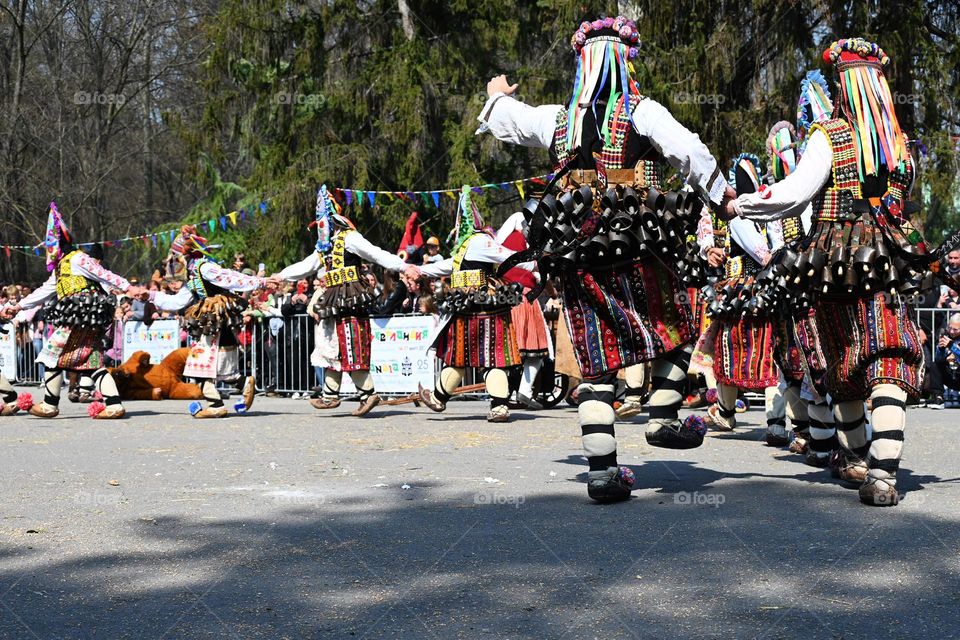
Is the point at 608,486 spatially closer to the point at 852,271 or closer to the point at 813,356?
the point at 813,356

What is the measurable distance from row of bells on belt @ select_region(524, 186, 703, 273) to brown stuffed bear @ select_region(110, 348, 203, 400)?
35.6 ft

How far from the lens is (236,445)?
888 cm

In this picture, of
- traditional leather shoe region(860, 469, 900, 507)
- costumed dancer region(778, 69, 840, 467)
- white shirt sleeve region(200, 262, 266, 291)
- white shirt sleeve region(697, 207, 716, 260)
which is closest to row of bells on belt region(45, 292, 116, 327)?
white shirt sleeve region(200, 262, 266, 291)

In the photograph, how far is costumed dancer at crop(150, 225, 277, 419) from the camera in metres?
11.7

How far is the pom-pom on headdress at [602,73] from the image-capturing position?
5.82 meters

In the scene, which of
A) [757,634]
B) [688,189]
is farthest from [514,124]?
[757,634]

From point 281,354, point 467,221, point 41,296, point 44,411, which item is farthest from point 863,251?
point 281,354

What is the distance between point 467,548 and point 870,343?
7.39 feet

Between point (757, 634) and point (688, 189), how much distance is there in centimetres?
291

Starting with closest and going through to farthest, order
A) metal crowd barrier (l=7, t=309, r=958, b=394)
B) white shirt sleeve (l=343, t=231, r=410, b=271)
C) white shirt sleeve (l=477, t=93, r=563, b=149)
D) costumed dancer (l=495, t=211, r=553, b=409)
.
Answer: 1. white shirt sleeve (l=477, t=93, r=563, b=149)
2. white shirt sleeve (l=343, t=231, r=410, b=271)
3. costumed dancer (l=495, t=211, r=553, b=409)
4. metal crowd barrier (l=7, t=309, r=958, b=394)

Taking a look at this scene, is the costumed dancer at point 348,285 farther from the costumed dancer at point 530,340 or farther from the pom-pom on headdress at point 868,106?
the pom-pom on headdress at point 868,106

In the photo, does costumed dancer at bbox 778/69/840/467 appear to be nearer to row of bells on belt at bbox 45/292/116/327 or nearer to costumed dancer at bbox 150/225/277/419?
costumed dancer at bbox 150/225/277/419

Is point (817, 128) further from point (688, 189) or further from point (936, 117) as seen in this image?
point (936, 117)

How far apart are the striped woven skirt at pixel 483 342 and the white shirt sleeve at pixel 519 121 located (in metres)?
5.46
